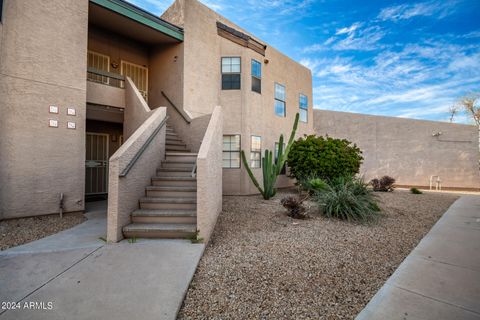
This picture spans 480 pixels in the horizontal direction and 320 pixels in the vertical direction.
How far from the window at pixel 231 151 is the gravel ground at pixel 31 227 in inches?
218

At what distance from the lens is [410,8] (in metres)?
9.69

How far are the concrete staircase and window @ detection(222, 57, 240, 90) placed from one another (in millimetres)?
5456

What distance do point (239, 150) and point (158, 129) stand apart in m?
4.55

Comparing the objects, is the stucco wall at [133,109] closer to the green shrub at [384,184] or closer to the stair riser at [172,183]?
the stair riser at [172,183]

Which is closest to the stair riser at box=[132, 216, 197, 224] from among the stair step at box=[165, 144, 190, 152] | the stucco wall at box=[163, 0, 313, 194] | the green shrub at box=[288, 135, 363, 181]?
the stair step at box=[165, 144, 190, 152]

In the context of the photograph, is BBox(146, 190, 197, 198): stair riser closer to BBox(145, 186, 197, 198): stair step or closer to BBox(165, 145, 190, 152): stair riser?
BBox(145, 186, 197, 198): stair step

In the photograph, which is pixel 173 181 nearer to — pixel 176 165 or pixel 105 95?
pixel 176 165

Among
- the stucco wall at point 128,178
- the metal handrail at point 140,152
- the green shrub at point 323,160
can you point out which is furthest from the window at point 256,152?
the stucco wall at point 128,178

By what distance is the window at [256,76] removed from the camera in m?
10.4

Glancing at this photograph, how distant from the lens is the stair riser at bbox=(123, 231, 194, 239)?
13.1ft

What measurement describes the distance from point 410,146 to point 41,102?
19015 mm

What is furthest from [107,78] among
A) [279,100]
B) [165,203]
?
[279,100]

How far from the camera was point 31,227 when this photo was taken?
4.85 metres

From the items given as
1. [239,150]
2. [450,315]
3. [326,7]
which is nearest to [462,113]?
[326,7]
